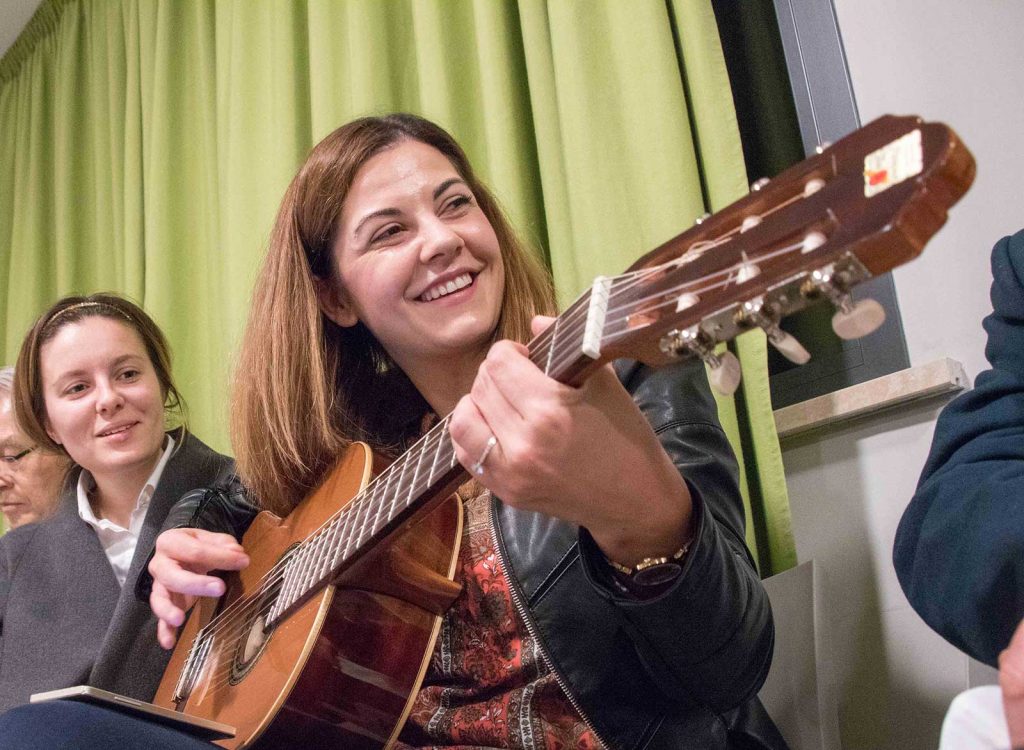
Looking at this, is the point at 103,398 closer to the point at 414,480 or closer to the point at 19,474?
the point at 19,474

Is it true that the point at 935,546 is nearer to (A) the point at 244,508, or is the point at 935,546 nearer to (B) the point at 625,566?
(B) the point at 625,566

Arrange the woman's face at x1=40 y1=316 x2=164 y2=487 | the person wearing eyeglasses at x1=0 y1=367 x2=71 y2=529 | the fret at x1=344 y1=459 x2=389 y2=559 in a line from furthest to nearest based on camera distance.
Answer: the person wearing eyeglasses at x1=0 y1=367 x2=71 y2=529 → the woman's face at x1=40 y1=316 x2=164 y2=487 → the fret at x1=344 y1=459 x2=389 y2=559

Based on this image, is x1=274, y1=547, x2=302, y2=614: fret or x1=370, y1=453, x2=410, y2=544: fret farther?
x1=274, y1=547, x2=302, y2=614: fret

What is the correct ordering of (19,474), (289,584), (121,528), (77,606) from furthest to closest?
(19,474)
(121,528)
(77,606)
(289,584)

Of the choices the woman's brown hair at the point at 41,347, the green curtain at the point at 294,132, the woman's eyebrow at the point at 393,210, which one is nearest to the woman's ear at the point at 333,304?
the woman's eyebrow at the point at 393,210

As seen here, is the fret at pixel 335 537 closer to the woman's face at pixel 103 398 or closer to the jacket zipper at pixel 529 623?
the jacket zipper at pixel 529 623

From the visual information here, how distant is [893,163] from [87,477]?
1601mm

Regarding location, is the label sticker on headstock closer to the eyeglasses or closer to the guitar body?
the guitar body

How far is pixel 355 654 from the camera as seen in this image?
0.95m

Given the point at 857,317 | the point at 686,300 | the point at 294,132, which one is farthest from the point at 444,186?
the point at 294,132

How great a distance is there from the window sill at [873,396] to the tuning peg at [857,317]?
68 cm

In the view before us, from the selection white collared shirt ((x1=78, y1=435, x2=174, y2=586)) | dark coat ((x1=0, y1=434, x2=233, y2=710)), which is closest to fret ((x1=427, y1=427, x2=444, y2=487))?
dark coat ((x1=0, y1=434, x2=233, y2=710))

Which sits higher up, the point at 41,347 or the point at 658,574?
the point at 41,347

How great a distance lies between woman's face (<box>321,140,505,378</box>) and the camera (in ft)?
3.70
